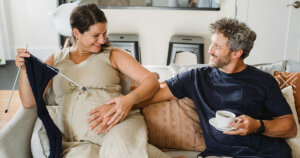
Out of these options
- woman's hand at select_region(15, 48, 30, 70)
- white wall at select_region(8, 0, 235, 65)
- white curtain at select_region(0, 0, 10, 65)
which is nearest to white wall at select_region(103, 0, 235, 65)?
white wall at select_region(8, 0, 235, 65)

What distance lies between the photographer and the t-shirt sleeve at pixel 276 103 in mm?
1606

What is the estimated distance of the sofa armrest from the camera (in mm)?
1346

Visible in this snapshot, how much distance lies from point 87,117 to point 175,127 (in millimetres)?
500

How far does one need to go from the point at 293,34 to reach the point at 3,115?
3.26 meters

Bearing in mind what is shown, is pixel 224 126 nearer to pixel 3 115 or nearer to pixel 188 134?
pixel 188 134

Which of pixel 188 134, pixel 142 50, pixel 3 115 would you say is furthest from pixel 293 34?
pixel 3 115

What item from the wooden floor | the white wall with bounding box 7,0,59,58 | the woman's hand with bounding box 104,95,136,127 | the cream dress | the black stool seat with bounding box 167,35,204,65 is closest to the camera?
the cream dress

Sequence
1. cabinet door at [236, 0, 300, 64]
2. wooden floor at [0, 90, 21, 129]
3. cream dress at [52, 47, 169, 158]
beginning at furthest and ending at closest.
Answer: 1. cabinet door at [236, 0, 300, 64]
2. wooden floor at [0, 90, 21, 129]
3. cream dress at [52, 47, 169, 158]

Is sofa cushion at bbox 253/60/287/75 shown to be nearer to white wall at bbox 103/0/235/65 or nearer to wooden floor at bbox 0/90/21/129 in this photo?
white wall at bbox 103/0/235/65

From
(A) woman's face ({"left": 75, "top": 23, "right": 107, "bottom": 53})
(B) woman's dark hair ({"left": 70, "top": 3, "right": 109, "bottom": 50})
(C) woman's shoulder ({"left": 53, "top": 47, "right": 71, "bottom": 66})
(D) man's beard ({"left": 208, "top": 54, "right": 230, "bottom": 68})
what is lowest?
(D) man's beard ({"left": 208, "top": 54, "right": 230, "bottom": 68})

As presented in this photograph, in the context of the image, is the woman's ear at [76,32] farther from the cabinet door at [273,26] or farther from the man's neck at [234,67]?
the cabinet door at [273,26]

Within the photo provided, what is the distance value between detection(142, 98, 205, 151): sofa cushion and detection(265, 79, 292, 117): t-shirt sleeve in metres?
0.40

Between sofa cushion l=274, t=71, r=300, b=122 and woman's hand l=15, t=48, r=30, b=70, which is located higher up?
woman's hand l=15, t=48, r=30, b=70

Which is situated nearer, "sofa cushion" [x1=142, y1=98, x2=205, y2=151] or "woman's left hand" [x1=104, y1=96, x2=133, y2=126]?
"woman's left hand" [x1=104, y1=96, x2=133, y2=126]
